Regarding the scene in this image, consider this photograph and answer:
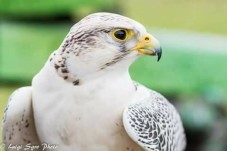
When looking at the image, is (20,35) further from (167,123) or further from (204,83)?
(167,123)

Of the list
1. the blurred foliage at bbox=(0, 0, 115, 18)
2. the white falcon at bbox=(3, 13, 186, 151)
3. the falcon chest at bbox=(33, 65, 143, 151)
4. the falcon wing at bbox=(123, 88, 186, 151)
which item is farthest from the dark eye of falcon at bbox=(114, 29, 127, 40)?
the blurred foliage at bbox=(0, 0, 115, 18)

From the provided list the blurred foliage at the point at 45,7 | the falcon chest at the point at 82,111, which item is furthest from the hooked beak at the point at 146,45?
the blurred foliage at the point at 45,7

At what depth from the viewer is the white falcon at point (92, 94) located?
8.98ft

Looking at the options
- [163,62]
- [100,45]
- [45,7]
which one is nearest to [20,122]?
[100,45]

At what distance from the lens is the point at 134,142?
290 cm

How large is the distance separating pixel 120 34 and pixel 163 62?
4.62m

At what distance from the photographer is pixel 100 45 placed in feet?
9.12

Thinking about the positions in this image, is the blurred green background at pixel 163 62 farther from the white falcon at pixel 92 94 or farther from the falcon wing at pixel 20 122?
the white falcon at pixel 92 94

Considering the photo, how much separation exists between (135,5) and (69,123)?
1314cm

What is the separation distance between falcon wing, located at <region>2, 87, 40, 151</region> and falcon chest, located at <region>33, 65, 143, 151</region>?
64 millimetres

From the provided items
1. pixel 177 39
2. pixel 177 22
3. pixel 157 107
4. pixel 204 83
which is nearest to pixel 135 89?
pixel 157 107

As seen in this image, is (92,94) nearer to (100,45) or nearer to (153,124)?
(100,45)

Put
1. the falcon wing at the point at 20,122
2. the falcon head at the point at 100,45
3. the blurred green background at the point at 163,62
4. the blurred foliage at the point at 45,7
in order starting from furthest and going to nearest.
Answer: the blurred foliage at the point at 45,7 → the blurred green background at the point at 163,62 → the falcon wing at the point at 20,122 → the falcon head at the point at 100,45

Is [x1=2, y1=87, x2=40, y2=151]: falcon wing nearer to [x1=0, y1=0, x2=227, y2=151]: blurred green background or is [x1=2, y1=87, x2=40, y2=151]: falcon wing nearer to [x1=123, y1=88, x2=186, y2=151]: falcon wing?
[x1=123, y1=88, x2=186, y2=151]: falcon wing
